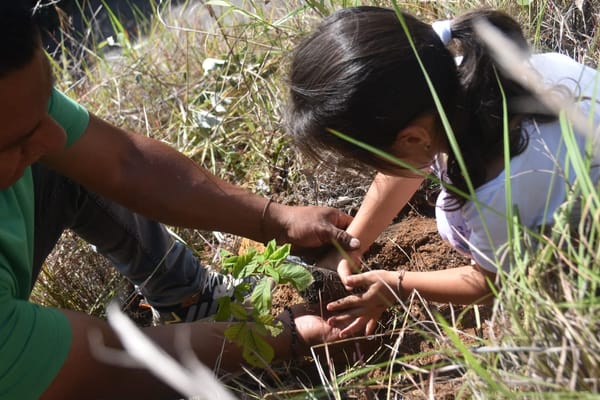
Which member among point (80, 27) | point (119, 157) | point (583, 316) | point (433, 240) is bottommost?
point (80, 27)

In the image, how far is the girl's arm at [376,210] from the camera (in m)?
1.93

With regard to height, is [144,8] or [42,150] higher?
[42,150]

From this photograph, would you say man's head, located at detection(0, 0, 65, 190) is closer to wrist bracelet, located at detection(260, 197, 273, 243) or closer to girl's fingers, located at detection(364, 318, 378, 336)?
wrist bracelet, located at detection(260, 197, 273, 243)

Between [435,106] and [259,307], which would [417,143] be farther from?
[259,307]

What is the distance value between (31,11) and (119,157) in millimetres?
622

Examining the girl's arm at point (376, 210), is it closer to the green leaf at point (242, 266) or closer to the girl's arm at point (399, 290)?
the girl's arm at point (399, 290)

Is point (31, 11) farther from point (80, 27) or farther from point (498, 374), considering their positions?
point (80, 27)

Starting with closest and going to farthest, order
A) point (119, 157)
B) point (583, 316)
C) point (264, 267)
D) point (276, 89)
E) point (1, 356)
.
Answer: point (583, 316) < point (1, 356) < point (264, 267) < point (119, 157) < point (276, 89)

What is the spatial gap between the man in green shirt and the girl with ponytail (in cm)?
37

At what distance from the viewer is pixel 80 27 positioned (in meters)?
4.98

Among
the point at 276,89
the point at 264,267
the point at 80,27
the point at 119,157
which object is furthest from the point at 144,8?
the point at 264,267

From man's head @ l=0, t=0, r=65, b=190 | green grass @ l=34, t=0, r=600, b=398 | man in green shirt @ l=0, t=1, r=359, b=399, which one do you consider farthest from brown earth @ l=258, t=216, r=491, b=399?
man's head @ l=0, t=0, r=65, b=190

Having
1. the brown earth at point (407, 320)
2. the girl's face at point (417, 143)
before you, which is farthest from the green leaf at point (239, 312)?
the girl's face at point (417, 143)

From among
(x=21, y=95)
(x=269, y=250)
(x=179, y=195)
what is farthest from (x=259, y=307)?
(x=21, y=95)
